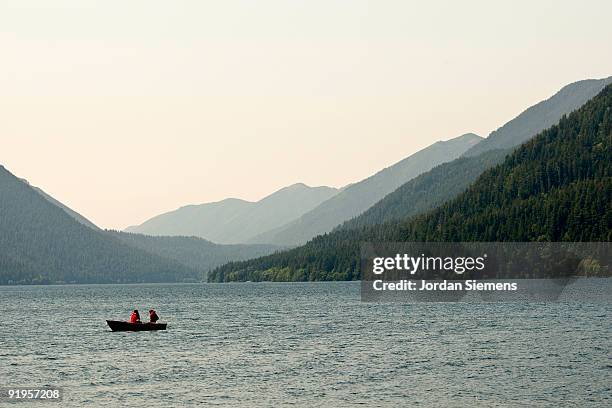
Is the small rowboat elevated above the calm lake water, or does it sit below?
above

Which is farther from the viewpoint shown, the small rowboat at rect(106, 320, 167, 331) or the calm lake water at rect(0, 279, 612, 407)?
the small rowboat at rect(106, 320, 167, 331)

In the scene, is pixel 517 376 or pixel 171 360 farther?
pixel 171 360

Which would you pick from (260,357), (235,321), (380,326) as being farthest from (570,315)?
(260,357)

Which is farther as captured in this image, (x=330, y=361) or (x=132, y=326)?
(x=132, y=326)

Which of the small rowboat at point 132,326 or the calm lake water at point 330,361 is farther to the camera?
the small rowboat at point 132,326

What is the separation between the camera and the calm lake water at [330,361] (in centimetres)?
8044

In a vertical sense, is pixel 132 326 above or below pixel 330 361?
above

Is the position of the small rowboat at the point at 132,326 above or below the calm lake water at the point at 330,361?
A: above

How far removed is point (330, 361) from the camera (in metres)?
102

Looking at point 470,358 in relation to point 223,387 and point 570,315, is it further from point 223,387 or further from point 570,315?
point 570,315

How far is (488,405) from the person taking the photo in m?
75.3

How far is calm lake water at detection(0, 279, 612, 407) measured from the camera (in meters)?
80.4

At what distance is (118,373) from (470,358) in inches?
1359

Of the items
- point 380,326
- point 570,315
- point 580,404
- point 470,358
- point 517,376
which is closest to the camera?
point 580,404
